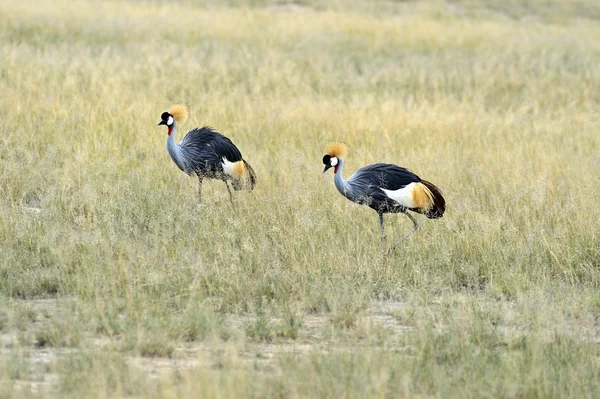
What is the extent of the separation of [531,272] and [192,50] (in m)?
10.2

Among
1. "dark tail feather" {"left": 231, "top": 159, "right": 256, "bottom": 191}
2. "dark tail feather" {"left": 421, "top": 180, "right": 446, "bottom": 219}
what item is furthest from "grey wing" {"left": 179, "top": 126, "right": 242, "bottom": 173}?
"dark tail feather" {"left": 421, "top": 180, "right": 446, "bottom": 219}

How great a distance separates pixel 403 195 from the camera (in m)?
6.89

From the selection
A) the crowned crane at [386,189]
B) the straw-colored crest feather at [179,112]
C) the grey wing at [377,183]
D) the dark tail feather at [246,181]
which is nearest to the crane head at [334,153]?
the crowned crane at [386,189]

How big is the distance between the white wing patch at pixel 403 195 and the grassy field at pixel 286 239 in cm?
33

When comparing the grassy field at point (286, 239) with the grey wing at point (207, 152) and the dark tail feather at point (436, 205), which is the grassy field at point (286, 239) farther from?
the grey wing at point (207, 152)

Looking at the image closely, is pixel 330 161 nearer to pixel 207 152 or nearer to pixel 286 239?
pixel 286 239

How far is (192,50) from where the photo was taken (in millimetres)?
15719

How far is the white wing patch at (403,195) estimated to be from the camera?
22.5ft

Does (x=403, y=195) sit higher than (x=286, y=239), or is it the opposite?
(x=403, y=195)

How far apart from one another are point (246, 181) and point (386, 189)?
5.26 ft

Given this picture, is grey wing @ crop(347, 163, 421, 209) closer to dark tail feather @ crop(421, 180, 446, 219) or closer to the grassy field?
dark tail feather @ crop(421, 180, 446, 219)

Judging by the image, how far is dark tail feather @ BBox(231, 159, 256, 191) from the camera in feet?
26.5

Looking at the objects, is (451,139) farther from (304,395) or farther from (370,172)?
(304,395)

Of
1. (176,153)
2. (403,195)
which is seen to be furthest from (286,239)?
(176,153)
